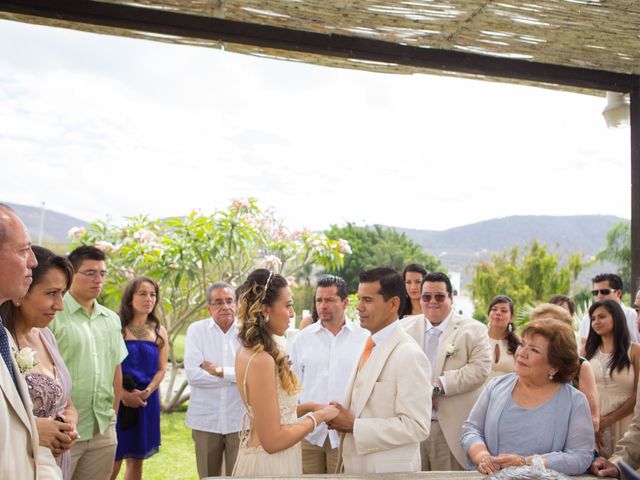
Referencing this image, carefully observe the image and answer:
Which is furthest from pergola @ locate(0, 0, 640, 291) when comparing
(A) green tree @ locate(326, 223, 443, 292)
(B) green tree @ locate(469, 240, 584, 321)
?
(A) green tree @ locate(326, 223, 443, 292)

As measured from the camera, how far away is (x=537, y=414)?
3168 mm

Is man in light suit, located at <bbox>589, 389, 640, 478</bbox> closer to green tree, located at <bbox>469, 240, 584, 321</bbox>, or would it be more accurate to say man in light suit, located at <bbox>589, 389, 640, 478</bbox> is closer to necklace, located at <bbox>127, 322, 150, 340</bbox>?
necklace, located at <bbox>127, 322, 150, 340</bbox>

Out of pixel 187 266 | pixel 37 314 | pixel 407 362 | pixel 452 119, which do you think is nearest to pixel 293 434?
pixel 407 362

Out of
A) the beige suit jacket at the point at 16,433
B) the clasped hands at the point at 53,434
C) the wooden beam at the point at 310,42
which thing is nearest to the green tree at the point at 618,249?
the wooden beam at the point at 310,42

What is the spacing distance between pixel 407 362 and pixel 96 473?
2390mm

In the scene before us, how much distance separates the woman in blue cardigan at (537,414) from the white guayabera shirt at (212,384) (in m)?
2.70

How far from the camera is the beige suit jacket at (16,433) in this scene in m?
2.14

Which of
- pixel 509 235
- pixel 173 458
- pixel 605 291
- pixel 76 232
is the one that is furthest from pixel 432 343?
pixel 509 235

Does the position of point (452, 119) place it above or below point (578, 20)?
above

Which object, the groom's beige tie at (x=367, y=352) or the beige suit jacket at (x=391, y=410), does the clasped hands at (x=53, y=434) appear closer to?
the beige suit jacket at (x=391, y=410)

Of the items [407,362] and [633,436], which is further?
[407,362]

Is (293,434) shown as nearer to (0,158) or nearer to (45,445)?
(45,445)

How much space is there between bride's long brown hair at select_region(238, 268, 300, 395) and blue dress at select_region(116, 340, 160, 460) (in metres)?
2.42

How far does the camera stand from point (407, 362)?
3441mm
